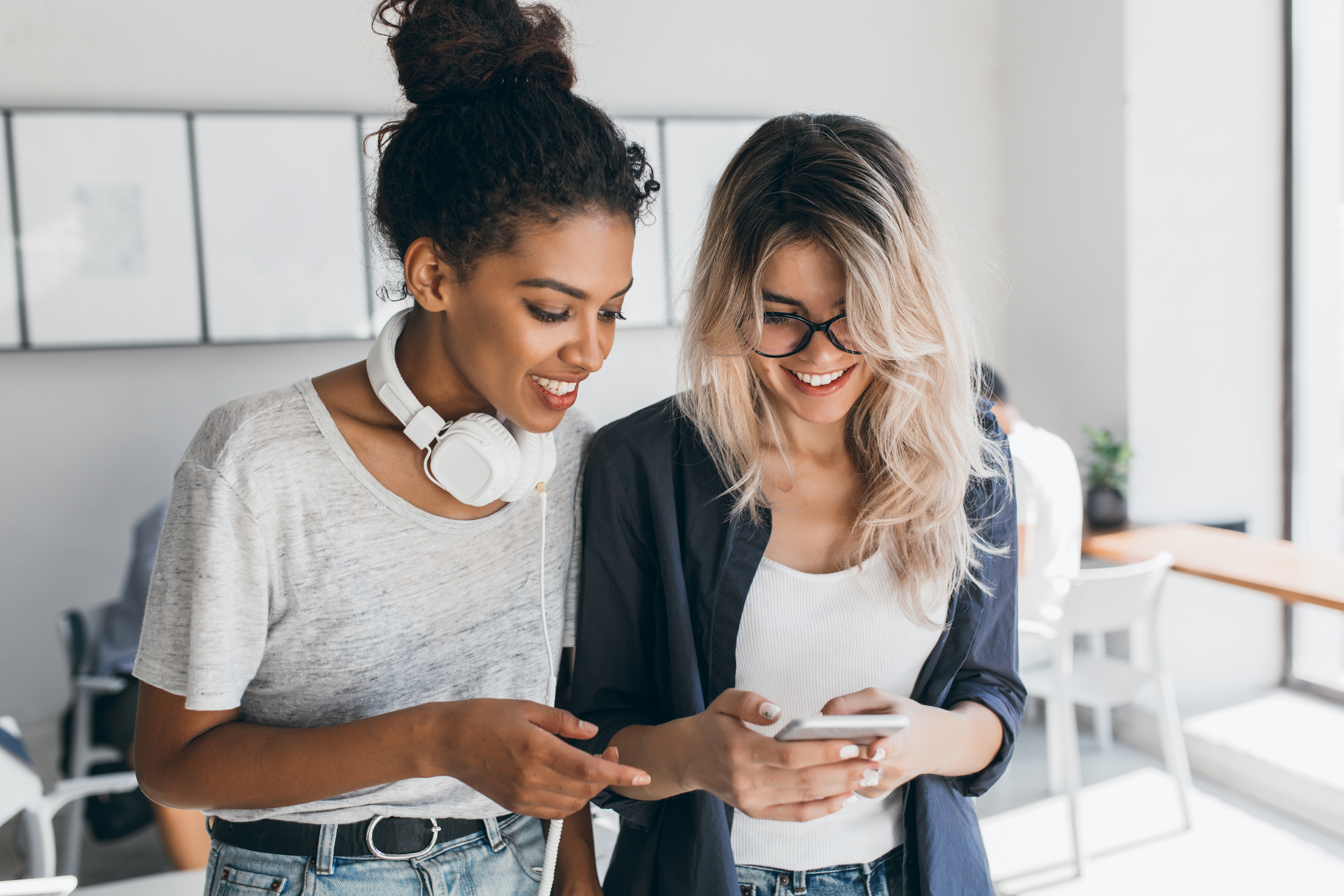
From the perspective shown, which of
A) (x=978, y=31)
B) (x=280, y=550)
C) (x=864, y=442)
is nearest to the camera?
(x=280, y=550)

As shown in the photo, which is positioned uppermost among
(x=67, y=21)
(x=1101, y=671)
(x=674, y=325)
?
(x=67, y=21)

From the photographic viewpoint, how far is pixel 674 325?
10.2 ft

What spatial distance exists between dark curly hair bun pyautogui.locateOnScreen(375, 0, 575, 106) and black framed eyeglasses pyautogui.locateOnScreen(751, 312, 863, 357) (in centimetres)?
35

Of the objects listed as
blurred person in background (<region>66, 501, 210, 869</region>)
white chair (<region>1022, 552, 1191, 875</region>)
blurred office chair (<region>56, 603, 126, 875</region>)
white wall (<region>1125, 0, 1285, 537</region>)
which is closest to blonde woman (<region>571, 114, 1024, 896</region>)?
white chair (<region>1022, 552, 1191, 875</region>)

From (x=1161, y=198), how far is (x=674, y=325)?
187cm

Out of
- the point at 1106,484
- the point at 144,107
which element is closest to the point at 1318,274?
the point at 1106,484

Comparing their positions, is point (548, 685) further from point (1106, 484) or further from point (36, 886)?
point (1106, 484)

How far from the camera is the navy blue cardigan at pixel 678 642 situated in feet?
3.51

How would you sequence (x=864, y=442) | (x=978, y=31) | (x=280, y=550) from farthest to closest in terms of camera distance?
(x=978, y=31)
(x=864, y=442)
(x=280, y=550)

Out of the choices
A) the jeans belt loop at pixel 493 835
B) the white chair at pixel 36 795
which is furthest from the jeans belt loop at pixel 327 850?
the white chair at pixel 36 795

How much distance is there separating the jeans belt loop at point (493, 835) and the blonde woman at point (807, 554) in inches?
5.0

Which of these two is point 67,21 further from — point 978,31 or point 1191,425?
point 1191,425

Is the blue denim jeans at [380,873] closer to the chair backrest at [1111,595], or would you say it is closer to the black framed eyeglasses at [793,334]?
the black framed eyeglasses at [793,334]

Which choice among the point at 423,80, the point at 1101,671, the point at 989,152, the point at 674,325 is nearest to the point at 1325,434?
the point at 1101,671
